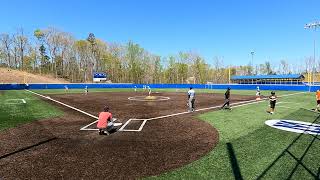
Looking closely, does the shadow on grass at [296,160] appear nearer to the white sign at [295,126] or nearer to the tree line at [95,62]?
the white sign at [295,126]

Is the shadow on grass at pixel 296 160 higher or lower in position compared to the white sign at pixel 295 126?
lower

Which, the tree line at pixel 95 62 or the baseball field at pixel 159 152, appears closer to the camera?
the baseball field at pixel 159 152

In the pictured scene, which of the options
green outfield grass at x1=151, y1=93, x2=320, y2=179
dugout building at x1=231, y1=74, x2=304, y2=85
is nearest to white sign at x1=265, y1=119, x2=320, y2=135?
green outfield grass at x1=151, y1=93, x2=320, y2=179

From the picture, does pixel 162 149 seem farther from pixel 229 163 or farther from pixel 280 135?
pixel 280 135

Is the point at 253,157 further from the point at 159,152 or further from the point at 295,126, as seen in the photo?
the point at 295,126

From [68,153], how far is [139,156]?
2.88m

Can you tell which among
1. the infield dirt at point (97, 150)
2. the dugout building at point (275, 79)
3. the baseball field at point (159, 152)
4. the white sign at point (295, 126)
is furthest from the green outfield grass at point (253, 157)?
the dugout building at point (275, 79)

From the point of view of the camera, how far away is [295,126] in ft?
53.6

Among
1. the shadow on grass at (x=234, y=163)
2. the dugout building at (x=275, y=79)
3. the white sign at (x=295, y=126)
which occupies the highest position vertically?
the dugout building at (x=275, y=79)

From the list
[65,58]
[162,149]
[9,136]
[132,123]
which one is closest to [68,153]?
[162,149]

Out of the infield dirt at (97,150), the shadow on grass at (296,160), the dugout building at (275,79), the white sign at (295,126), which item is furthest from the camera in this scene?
the dugout building at (275,79)

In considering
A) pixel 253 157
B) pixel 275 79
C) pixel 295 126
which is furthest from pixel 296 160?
pixel 275 79

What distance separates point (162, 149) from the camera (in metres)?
11.7

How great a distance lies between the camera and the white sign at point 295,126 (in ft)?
49.4
